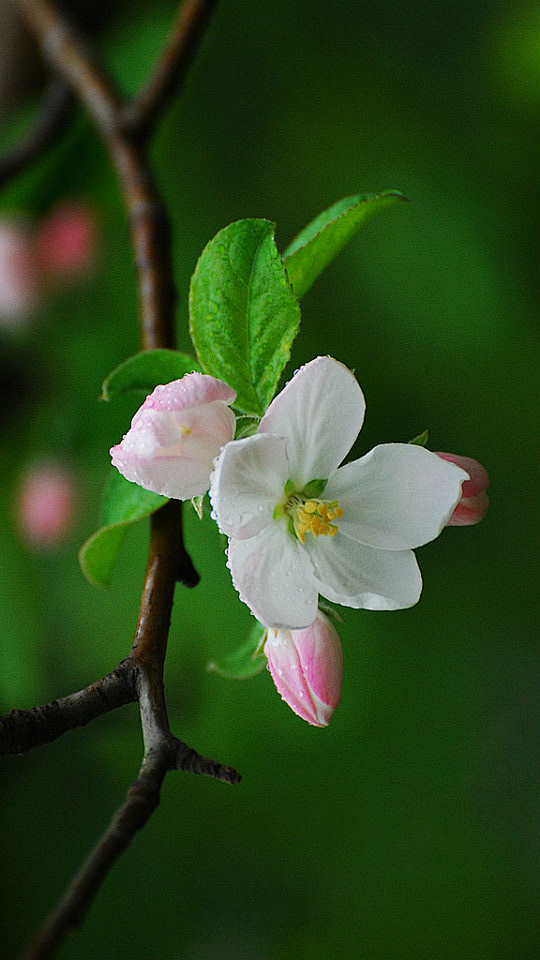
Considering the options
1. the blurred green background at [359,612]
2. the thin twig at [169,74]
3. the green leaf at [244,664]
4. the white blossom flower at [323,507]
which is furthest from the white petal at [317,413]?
the blurred green background at [359,612]

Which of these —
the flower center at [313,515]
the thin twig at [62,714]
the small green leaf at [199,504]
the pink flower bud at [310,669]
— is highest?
the small green leaf at [199,504]

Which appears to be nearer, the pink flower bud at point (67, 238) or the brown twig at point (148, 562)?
the brown twig at point (148, 562)

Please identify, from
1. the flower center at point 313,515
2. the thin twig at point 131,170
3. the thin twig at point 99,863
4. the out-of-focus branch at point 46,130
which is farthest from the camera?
the out-of-focus branch at point 46,130

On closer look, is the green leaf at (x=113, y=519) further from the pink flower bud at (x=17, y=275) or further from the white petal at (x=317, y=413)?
the pink flower bud at (x=17, y=275)

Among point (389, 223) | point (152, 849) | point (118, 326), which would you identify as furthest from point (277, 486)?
point (152, 849)

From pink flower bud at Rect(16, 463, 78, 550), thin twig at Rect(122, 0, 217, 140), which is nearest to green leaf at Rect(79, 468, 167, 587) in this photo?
thin twig at Rect(122, 0, 217, 140)

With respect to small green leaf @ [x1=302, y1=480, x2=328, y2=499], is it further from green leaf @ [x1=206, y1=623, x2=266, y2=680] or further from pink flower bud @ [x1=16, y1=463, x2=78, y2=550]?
pink flower bud @ [x1=16, y1=463, x2=78, y2=550]

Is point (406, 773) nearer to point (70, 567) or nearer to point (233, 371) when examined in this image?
Answer: point (70, 567)

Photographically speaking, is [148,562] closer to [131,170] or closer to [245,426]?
[245,426]

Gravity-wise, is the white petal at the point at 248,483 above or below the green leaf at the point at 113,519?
above
